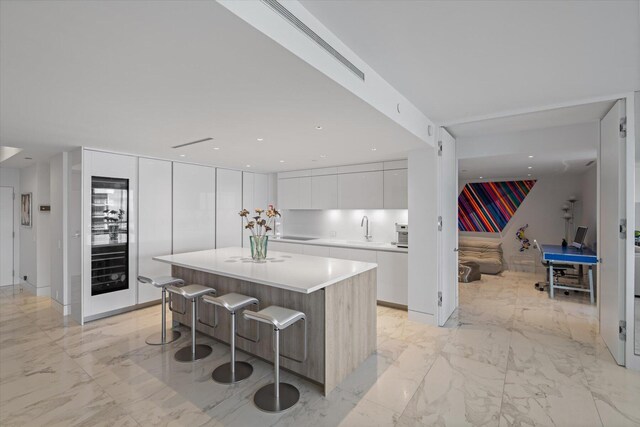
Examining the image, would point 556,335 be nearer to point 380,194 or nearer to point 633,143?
point 633,143

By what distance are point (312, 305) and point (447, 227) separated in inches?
94.0

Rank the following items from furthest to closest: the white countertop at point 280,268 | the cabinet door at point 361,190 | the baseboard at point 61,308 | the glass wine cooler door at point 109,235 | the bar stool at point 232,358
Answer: the cabinet door at point 361,190, the baseboard at point 61,308, the glass wine cooler door at point 109,235, the bar stool at point 232,358, the white countertop at point 280,268

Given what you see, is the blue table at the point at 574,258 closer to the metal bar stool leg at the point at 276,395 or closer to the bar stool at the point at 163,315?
the metal bar stool leg at the point at 276,395

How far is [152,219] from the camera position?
4.57 m

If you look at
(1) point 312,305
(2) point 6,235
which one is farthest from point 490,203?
(2) point 6,235

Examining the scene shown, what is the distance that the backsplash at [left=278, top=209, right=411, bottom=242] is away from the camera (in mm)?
5207

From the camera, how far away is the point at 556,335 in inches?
138

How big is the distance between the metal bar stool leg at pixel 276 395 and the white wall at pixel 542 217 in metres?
6.60

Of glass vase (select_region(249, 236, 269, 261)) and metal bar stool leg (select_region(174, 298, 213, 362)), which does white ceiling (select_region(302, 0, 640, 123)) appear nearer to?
glass vase (select_region(249, 236, 269, 261))

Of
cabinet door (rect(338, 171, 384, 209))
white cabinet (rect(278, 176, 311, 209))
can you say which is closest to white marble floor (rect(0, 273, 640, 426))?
cabinet door (rect(338, 171, 384, 209))

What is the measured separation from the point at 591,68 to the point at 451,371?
8.96 feet

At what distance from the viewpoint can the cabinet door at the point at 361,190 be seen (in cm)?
485

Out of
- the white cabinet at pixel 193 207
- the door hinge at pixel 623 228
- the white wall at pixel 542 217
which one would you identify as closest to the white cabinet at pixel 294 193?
the white cabinet at pixel 193 207

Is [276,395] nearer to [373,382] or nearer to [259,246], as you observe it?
[373,382]
